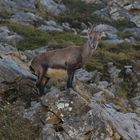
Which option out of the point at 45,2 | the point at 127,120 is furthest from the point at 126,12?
the point at 127,120

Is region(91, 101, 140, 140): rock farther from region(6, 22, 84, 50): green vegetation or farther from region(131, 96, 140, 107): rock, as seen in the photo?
region(6, 22, 84, 50): green vegetation

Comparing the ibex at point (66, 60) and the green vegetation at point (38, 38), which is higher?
the ibex at point (66, 60)

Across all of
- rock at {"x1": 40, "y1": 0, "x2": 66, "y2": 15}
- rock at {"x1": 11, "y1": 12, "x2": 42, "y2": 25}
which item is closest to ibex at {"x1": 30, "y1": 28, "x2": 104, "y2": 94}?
rock at {"x1": 11, "y1": 12, "x2": 42, "y2": 25}

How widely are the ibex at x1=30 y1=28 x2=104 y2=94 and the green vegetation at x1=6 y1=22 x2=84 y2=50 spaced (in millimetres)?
15922

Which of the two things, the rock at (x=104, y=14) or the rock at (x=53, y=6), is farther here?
the rock at (x=104, y=14)

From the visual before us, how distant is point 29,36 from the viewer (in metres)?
36.8

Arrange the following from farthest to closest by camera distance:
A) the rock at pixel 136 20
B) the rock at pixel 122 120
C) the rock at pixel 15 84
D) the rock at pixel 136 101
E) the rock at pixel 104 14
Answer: the rock at pixel 104 14 < the rock at pixel 136 20 < the rock at pixel 136 101 < the rock at pixel 15 84 < the rock at pixel 122 120

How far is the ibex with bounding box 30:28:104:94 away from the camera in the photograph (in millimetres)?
14359

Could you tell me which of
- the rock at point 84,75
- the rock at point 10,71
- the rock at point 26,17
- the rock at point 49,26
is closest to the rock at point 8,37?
the rock at point 84,75

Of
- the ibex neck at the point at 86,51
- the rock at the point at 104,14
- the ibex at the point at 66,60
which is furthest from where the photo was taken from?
the rock at the point at 104,14

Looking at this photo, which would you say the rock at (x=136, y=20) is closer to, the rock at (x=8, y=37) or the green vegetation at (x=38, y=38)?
the green vegetation at (x=38, y=38)

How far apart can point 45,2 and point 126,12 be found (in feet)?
46.3

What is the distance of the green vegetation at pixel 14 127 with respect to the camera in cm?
1235

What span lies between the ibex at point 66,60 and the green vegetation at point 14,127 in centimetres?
151
